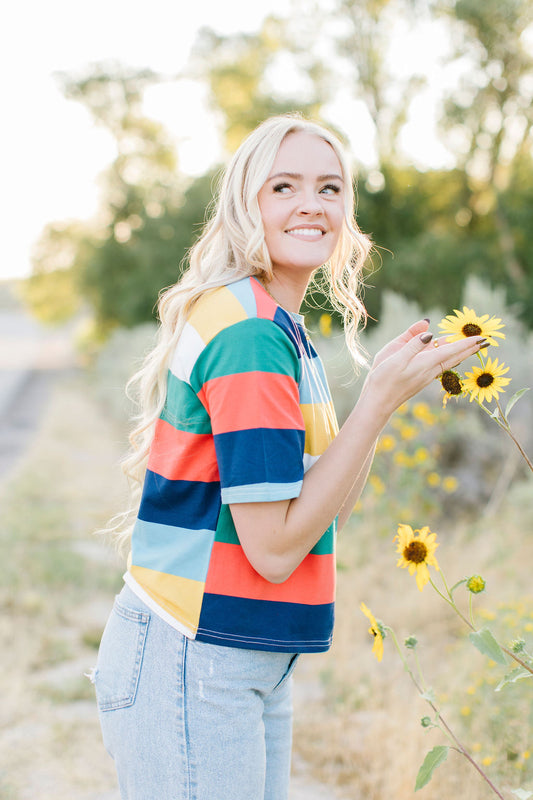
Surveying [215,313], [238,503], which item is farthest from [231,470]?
[215,313]

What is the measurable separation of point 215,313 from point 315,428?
276 millimetres

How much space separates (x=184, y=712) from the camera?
1188 mm

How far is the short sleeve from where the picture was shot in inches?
42.4

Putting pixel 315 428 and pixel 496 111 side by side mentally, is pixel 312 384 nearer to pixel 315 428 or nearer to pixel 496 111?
pixel 315 428

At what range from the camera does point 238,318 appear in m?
1.13

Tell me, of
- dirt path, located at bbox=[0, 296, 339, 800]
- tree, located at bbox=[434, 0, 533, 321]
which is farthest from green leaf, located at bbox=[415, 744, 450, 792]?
tree, located at bbox=[434, 0, 533, 321]

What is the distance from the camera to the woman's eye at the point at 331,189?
1.43 meters

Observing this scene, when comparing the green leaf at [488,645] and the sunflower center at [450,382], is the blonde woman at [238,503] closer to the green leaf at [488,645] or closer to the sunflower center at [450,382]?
the sunflower center at [450,382]

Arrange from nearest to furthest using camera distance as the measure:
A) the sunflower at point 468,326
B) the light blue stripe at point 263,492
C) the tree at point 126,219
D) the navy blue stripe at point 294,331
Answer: the light blue stripe at point 263,492 < the navy blue stripe at point 294,331 < the sunflower at point 468,326 < the tree at point 126,219

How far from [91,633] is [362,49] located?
1417 centimetres

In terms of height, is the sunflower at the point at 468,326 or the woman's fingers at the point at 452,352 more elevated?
the sunflower at the point at 468,326

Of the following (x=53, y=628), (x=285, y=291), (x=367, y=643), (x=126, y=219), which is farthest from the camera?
(x=126, y=219)

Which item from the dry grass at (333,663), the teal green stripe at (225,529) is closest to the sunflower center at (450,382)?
the teal green stripe at (225,529)

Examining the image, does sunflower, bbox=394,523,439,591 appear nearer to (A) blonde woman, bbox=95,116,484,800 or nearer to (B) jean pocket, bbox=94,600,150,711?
(A) blonde woman, bbox=95,116,484,800
